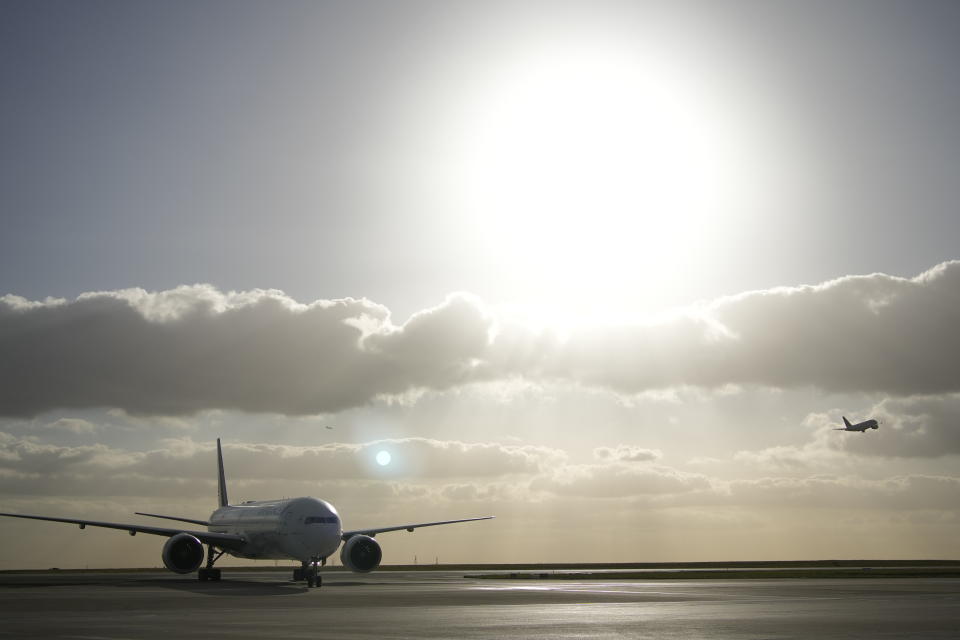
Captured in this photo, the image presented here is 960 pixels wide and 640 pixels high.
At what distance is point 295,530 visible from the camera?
64.1 m

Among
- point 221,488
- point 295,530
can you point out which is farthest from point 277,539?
point 221,488

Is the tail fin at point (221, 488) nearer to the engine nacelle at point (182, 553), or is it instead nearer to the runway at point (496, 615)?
the engine nacelle at point (182, 553)

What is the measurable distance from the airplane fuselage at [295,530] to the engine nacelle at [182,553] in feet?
12.2

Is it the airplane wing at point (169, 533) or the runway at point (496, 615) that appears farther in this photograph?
the airplane wing at point (169, 533)

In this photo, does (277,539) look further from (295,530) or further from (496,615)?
(496,615)

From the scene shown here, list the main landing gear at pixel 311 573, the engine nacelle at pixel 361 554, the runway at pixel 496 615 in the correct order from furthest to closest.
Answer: the engine nacelle at pixel 361 554 → the main landing gear at pixel 311 573 → the runway at pixel 496 615

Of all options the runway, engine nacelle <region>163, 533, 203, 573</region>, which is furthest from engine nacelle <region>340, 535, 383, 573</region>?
the runway

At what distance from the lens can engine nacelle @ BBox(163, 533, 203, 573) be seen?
68188mm

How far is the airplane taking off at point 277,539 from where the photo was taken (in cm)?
6406

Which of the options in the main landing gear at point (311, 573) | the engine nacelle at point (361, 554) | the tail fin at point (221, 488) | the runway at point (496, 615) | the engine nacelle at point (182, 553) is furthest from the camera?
the tail fin at point (221, 488)

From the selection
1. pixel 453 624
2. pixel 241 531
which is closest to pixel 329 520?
pixel 241 531

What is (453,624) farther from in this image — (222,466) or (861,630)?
(222,466)

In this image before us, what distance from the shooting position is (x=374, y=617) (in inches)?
1246

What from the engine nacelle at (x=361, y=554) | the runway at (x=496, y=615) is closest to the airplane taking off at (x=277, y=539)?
the engine nacelle at (x=361, y=554)
